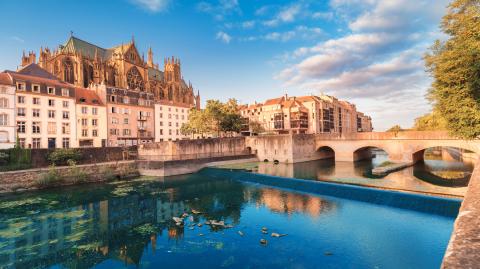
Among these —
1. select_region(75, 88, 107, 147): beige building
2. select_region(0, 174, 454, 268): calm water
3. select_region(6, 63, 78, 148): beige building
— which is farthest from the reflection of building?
select_region(6, 63, 78, 148): beige building

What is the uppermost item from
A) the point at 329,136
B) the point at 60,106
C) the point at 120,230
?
the point at 60,106

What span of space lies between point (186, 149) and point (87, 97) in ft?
83.9

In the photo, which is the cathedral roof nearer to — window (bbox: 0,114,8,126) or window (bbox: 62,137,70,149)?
window (bbox: 62,137,70,149)

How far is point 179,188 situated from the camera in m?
29.4

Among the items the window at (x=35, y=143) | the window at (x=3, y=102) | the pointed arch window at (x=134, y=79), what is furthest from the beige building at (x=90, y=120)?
the pointed arch window at (x=134, y=79)

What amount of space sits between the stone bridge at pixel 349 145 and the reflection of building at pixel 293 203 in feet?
83.3

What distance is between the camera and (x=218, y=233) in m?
15.4

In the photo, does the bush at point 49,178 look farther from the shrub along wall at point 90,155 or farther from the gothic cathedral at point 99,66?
the gothic cathedral at point 99,66

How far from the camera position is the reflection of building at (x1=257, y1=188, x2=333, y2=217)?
19.0m

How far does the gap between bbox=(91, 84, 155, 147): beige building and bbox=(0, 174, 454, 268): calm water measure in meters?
29.7

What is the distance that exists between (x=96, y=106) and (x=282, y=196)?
44.7 m

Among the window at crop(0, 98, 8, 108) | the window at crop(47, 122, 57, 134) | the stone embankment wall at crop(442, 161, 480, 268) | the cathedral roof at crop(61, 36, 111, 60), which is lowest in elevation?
the stone embankment wall at crop(442, 161, 480, 268)

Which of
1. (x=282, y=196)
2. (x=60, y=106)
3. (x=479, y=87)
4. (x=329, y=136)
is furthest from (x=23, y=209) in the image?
(x=329, y=136)

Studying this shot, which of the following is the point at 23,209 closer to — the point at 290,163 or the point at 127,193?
the point at 127,193
